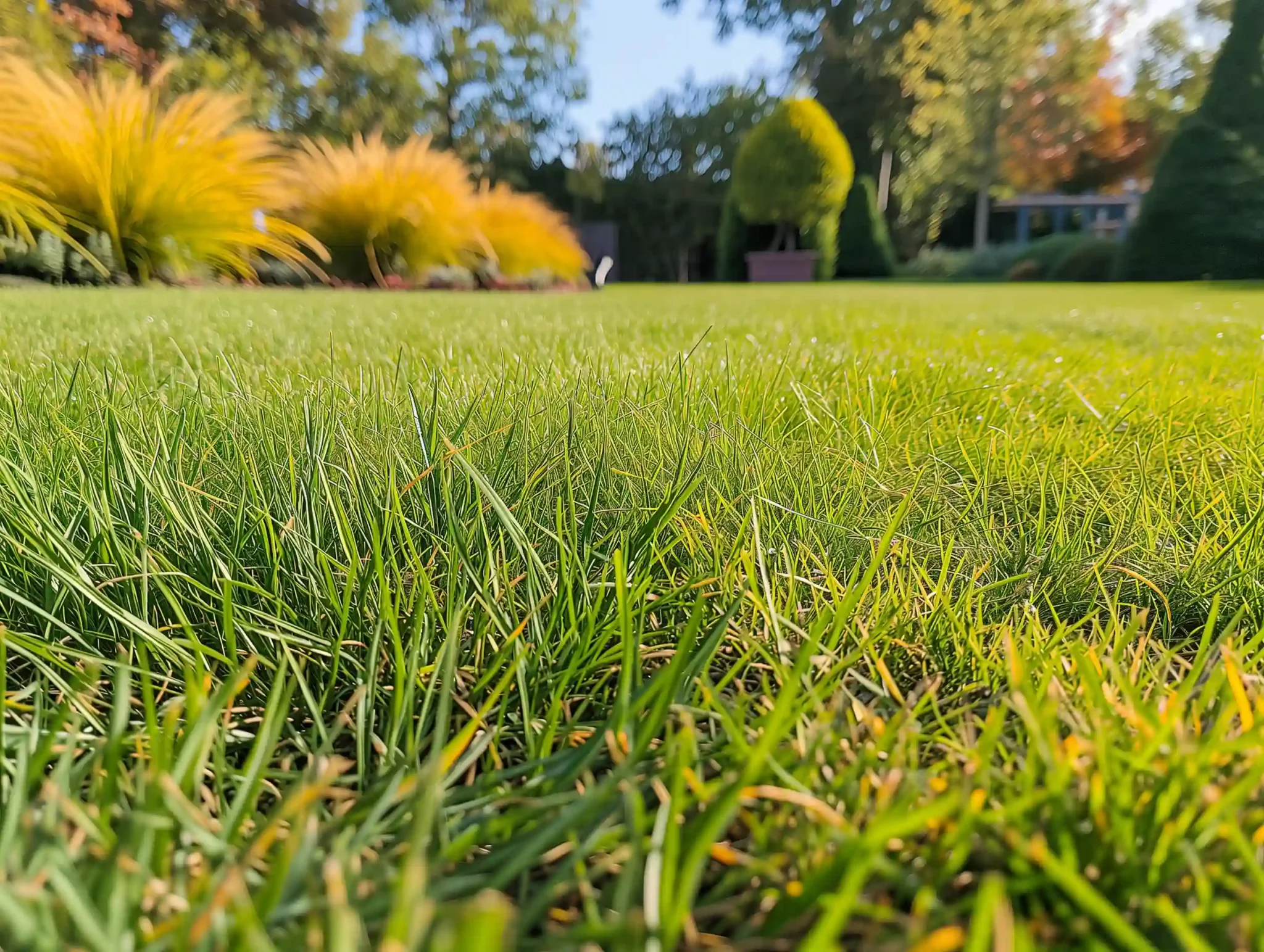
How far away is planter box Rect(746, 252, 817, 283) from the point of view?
16.9 metres

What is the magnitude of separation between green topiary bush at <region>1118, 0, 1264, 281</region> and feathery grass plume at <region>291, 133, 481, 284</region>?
12218 millimetres

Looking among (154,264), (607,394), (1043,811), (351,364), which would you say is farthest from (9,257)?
(1043,811)

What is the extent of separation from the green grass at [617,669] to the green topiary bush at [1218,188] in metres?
15.1

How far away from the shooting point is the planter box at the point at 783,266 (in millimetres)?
16881

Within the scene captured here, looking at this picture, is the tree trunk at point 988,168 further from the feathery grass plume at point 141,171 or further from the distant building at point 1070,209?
the feathery grass plume at point 141,171

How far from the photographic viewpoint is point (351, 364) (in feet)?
7.23

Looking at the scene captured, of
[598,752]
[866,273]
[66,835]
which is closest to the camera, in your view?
[66,835]

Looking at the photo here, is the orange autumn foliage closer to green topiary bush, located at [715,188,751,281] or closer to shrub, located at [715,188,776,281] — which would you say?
shrub, located at [715,188,776,281]

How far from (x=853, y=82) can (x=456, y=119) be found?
1253 cm

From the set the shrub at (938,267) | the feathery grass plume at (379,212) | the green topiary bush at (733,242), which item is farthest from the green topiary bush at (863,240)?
the feathery grass plume at (379,212)

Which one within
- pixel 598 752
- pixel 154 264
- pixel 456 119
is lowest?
pixel 598 752

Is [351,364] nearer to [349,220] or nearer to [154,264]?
[154,264]

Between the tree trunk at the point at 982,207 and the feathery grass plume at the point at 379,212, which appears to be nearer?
the feathery grass plume at the point at 379,212

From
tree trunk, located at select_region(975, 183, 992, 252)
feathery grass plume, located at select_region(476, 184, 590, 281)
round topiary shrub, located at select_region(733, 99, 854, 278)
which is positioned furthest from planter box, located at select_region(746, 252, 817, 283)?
tree trunk, located at select_region(975, 183, 992, 252)
